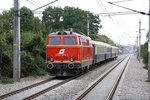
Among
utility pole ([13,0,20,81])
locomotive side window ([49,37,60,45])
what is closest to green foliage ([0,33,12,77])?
utility pole ([13,0,20,81])

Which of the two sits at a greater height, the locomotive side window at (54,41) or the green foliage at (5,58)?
the locomotive side window at (54,41)

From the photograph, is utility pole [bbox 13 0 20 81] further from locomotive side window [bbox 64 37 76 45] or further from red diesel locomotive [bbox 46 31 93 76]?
locomotive side window [bbox 64 37 76 45]

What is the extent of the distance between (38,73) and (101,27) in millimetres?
48276

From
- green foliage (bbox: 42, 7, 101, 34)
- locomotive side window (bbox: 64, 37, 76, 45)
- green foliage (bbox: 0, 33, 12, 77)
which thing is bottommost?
green foliage (bbox: 0, 33, 12, 77)

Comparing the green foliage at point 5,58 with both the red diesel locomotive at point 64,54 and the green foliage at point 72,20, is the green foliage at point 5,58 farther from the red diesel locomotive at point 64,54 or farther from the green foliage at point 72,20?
the green foliage at point 72,20

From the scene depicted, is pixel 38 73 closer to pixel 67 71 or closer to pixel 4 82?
pixel 67 71

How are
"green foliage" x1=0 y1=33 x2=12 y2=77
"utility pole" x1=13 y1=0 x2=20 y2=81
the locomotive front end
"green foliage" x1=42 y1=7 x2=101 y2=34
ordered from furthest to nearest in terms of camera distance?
"green foliage" x1=42 y1=7 x2=101 y2=34
the locomotive front end
"green foliage" x1=0 y1=33 x2=12 y2=77
"utility pole" x1=13 y1=0 x2=20 y2=81

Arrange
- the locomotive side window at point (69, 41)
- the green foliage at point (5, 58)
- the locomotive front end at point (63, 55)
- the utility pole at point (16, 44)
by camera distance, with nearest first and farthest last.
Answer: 1. the utility pole at point (16, 44)
2. the green foliage at point (5, 58)
3. the locomotive front end at point (63, 55)
4. the locomotive side window at point (69, 41)

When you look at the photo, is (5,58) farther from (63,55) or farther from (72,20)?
(72,20)

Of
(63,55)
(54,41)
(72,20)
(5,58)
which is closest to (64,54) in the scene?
(63,55)

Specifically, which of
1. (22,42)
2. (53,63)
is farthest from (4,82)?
(22,42)

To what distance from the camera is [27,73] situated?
83.2 feet

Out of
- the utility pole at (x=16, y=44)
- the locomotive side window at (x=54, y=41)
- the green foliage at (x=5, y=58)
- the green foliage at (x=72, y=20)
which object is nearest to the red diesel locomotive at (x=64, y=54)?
the locomotive side window at (x=54, y=41)

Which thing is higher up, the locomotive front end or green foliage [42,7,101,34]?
green foliage [42,7,101,34]
